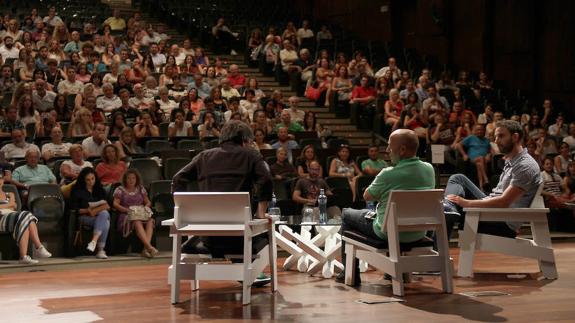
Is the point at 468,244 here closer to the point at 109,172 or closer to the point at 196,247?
the point at 196,247

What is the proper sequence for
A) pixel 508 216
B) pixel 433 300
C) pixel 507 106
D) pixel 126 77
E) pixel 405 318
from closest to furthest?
pixel 405 318 < pixel 433 300 < pixel 508 216 < pixel 126 77 < pixel 507 106

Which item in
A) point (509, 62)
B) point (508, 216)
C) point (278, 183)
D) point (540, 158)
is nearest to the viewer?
point (508, 216)

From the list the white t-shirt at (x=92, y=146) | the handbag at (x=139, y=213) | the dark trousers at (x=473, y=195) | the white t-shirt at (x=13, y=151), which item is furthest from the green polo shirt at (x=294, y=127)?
the dark trousers at (x=473, y=195)

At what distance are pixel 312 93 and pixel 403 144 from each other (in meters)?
7.49

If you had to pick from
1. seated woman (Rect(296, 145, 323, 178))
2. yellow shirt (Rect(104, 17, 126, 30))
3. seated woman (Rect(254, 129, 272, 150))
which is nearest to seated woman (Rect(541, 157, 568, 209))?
seated woman (Rect(296, 145, 323, 178))

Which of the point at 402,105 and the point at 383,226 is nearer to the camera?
the point at 383,226

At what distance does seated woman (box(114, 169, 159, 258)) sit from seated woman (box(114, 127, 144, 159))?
1.25 meters

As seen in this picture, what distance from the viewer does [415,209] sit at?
5.02 m

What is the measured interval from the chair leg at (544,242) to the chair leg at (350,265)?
3.92 feet

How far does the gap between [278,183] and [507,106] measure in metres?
5.54

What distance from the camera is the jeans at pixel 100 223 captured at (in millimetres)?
7309

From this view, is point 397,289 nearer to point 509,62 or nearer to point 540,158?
point 540,158

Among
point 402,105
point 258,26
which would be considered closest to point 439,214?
point 402,105

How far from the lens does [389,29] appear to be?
16.4 metres
